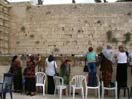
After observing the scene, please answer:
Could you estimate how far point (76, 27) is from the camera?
91.6 feet

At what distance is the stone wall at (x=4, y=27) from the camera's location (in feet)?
90.2

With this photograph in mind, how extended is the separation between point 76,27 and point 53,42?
1.62 meters

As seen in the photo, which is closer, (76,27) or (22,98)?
(22,98)

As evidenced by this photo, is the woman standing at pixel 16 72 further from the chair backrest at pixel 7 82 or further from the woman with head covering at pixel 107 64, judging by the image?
the chair backrest at pixel 7 82

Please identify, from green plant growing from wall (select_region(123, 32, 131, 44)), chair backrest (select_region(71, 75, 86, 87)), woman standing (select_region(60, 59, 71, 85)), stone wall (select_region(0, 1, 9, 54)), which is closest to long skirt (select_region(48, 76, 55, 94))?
woman standing (select_region(60, 59, 71, 85))

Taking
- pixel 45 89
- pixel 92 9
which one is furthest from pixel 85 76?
pixel 92 9

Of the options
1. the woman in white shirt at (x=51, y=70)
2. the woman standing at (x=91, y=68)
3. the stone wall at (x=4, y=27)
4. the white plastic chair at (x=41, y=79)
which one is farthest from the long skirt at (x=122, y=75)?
the stone wall at (x=4, y=27)

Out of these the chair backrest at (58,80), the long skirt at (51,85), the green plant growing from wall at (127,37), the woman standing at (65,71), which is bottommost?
the long skirt at (51,85)

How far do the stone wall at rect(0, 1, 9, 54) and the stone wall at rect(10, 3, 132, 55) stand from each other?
0.37 m

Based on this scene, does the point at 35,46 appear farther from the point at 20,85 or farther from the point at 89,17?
the point at 20,85

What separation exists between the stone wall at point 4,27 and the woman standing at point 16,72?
12614mm

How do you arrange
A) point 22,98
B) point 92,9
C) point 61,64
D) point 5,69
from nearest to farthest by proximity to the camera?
point 22,98 → point 61,64 → point 5,69 → point 92,9

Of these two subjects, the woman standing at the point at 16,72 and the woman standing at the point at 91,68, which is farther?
the woman standing at the point at 16,72

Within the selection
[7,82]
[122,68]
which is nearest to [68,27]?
[122,68]
